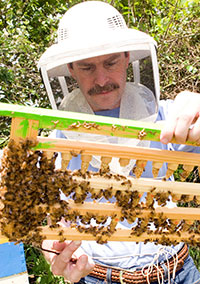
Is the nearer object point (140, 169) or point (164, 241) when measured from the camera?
point (140, 169)

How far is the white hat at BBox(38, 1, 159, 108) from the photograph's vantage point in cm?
190

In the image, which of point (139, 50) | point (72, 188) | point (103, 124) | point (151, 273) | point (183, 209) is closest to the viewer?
point (103, 124)

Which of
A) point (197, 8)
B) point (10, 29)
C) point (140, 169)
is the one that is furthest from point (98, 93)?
point (197, 8)

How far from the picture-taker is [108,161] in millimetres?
1354

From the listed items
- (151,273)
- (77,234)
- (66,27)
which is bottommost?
(151,273)

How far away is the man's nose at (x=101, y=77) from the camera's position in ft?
7.22

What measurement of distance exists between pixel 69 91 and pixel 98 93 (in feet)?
0.85

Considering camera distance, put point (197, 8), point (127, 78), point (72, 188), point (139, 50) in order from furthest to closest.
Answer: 1. point (197, 8)
2. point (127, 78)
3. point (139, 50)
4. point (72, 188)

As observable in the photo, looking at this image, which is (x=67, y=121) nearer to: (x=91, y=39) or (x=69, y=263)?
(x=91, y=39)

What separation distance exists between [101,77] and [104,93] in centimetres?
11

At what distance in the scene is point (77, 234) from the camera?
1.44 m

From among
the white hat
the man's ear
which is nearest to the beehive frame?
the white hat

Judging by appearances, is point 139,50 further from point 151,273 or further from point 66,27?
point 151,273

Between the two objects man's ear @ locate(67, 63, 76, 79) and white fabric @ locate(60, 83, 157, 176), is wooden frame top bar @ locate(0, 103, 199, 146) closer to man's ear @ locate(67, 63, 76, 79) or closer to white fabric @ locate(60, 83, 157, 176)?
white fabric @ locate(60, 83, 157, 176)
